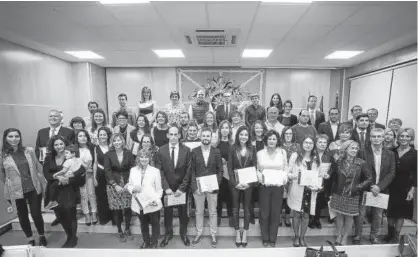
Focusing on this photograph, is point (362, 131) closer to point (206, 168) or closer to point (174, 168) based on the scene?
point (206, 168)

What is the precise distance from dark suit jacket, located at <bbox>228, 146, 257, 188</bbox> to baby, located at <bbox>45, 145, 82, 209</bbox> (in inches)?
77.2

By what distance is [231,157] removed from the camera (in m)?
2.90

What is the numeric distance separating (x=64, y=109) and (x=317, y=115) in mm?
6336

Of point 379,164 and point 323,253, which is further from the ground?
point 379,164

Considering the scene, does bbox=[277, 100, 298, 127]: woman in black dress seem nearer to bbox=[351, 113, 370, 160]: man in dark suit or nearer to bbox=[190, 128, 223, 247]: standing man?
bbox=[351, 113, 370, 160]: man in dark suit

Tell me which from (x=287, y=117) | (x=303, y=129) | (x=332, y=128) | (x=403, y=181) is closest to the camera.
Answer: (x=403, y=181)

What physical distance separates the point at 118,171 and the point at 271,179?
1989 mm

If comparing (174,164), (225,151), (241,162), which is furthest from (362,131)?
(174,164)

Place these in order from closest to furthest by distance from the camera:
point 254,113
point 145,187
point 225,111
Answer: point 145,187 → point 254,113 → point 225,111

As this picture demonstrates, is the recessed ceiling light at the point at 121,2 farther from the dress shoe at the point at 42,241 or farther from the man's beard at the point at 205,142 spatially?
the dress shoe at the point at 42,241

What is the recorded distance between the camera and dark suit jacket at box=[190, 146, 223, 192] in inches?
113

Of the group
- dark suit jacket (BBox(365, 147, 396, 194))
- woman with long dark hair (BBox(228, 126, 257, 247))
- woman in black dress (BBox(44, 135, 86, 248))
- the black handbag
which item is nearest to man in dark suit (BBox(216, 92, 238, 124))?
woman with long dark hair (BBox(228, 126, 257, 247))

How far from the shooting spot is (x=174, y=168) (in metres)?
2.89

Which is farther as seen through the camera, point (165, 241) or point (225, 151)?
point (225, 151)
